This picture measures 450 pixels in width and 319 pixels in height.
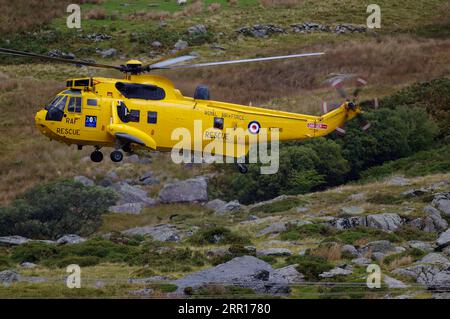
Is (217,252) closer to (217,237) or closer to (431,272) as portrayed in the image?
(217,237)

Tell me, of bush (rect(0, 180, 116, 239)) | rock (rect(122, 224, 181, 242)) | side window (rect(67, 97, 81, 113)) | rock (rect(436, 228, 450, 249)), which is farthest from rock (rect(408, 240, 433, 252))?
bush (rect(0, 180, 116, 239))

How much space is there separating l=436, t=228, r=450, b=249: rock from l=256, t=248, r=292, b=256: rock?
578 cm

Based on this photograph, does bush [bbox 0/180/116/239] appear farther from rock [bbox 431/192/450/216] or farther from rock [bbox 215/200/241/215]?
rock [bbox 431/192/450/216]

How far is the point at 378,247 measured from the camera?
133 ft

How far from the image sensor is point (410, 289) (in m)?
33.4

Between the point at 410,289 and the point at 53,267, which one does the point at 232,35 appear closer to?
the point at 53,267

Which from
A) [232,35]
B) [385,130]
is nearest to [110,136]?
[385,130]

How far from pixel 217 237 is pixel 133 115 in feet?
42.0

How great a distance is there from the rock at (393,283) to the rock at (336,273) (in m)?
2.08

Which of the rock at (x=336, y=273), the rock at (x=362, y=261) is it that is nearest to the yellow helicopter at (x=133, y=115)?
the rock at (x=336, y=273)

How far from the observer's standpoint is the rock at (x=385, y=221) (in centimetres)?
4503
